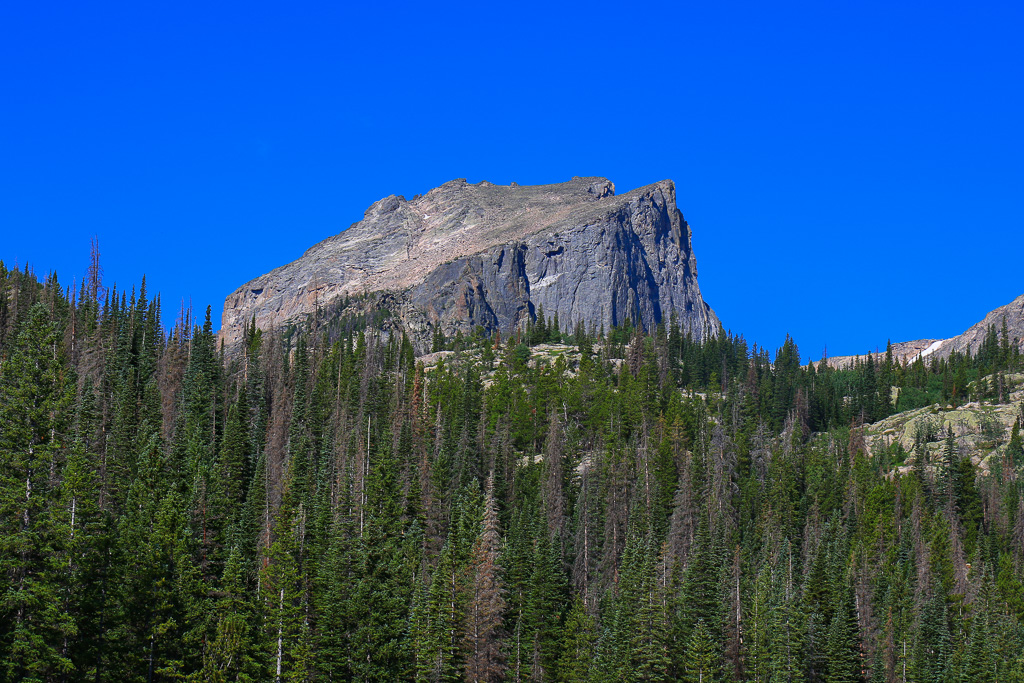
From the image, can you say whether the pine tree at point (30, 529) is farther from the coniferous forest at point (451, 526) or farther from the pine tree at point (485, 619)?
the pine tree at point (485, 619)

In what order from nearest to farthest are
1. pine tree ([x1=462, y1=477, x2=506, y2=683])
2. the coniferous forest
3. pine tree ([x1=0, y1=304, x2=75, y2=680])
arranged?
1. pine tree ([x1=0, y1=304, x2=75, y2=680])
2. the coniferous forest
3. pine tree ([x1=462, y1=477, x2=506, y2=683])

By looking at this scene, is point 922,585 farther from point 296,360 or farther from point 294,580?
point 296,360

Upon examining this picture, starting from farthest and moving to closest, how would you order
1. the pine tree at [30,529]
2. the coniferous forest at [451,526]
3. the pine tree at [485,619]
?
the pine tree at [485,619], the coniferous forest at [451,526], the pine tree at [30,529]

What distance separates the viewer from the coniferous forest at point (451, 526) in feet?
195

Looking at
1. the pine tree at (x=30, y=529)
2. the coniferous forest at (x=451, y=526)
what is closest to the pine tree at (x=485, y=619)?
the coniferous forest at (x=451, y=526)

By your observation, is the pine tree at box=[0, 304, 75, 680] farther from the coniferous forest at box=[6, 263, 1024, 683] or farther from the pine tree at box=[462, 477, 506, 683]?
the pine tree at box=[462, 477, 506, 683]

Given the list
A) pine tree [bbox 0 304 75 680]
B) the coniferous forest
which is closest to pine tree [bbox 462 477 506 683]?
the coniferous forest

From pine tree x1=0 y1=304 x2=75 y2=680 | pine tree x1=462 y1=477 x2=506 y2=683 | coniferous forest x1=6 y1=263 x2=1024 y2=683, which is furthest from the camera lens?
pine tree x1=462 y1=477 x2=506 y2=683

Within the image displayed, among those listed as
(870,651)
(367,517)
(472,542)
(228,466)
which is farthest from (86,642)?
(870,651)

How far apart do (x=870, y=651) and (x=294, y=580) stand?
5903cm

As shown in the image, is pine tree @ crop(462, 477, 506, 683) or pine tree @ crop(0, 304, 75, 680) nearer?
pine tree @ crop(0, 304, 75, 680)

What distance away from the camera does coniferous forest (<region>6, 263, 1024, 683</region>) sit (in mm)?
59562

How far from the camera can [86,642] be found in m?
55.1

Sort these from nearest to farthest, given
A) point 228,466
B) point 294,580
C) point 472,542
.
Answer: point 294,580
point 472,542
point 228,466
